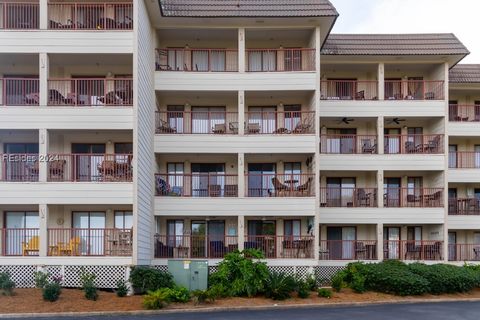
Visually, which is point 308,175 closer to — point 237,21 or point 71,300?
point 237,21

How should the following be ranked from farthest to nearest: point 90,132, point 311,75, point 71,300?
1. point 311,75
2. point 90,132
3. point 71,300

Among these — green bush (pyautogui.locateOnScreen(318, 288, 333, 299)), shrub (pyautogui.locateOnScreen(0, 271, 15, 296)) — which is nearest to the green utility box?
green bush (pyautogui.locateOnScreen(318, 288, 333, 299))

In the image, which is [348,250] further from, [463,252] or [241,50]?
[241,50]

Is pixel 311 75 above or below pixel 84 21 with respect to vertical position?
below

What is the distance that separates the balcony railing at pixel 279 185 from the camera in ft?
83.5

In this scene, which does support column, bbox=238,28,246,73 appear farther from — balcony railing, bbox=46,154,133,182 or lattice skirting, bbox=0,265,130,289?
lattice skirting, bbox=0,265,130,289

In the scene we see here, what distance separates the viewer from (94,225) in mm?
24375

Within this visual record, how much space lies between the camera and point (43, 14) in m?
22.1

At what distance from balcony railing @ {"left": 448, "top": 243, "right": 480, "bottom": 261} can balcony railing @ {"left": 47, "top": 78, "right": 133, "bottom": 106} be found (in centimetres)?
1907

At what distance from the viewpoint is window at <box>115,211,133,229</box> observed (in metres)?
24.6

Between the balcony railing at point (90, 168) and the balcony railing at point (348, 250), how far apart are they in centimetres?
1097

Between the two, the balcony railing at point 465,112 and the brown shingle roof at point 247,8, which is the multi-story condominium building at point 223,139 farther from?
the balcony railing at point 465,112

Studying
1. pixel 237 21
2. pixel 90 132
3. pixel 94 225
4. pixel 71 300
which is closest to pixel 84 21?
pixel 90 132

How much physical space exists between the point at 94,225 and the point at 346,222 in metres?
12.4
